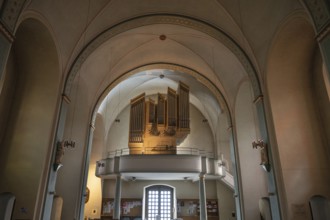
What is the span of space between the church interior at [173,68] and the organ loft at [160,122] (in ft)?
4.47

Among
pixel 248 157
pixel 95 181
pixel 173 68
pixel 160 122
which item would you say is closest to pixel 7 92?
pixel 173 68

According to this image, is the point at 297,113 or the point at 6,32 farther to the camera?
the point at 297,113

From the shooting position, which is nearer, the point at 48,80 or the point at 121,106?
the point at 48,80

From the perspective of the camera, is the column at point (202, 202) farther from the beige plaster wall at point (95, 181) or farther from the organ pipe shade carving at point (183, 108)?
the beige plaster wall at point (95, 181)

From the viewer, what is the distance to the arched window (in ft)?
49.2

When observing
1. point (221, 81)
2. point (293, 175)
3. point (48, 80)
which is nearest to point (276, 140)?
point (293, 175)

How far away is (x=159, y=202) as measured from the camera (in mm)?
15422

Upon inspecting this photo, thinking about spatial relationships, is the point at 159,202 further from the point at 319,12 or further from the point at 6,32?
the point at 319,12

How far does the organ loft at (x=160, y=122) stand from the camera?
1281 centimetres

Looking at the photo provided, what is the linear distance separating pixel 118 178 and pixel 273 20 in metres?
9.29

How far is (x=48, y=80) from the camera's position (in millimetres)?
6746

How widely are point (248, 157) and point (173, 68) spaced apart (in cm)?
464

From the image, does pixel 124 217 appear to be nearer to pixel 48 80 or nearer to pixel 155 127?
pixel 155 127

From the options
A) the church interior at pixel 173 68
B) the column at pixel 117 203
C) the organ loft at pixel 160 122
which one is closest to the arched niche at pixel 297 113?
the church interior at pixel 173 68
